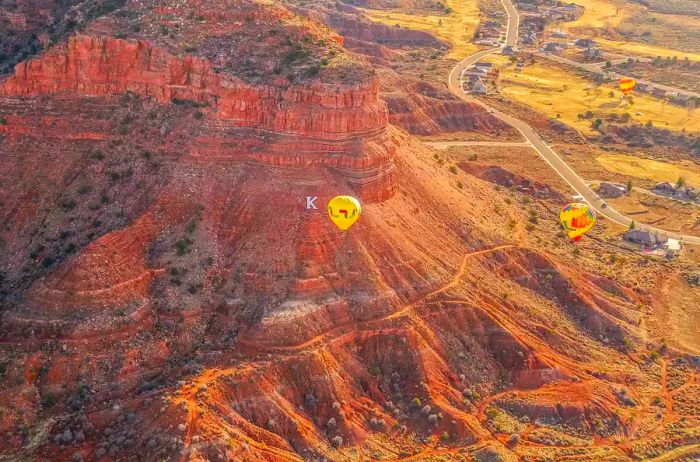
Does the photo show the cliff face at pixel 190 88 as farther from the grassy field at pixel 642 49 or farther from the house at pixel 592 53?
the grassy field at pixel 642 49

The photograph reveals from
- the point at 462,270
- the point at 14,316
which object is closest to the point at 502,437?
the point at 462,270

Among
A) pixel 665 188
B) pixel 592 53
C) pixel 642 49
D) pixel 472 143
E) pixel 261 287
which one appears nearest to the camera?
pixel 261 287

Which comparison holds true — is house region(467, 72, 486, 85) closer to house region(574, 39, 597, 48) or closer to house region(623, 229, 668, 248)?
house region(574, 39, 597, 48)

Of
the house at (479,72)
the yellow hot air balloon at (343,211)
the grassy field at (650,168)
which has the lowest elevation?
the grassy field at (650,168)

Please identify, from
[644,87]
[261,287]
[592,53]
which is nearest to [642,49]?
[592,53]

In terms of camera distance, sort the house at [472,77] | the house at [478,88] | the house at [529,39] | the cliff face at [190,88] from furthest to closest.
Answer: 1. the house at [529,39]
2. the house at [472,77]
3. the house at [478,88]
4. the cliff face at [190,88]

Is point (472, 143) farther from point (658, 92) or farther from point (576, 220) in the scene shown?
point (658, 92)

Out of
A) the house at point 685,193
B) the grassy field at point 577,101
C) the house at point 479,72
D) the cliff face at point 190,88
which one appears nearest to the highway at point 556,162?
the house at point 479,72

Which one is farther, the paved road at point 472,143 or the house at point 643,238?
the paved road at point 472,143
